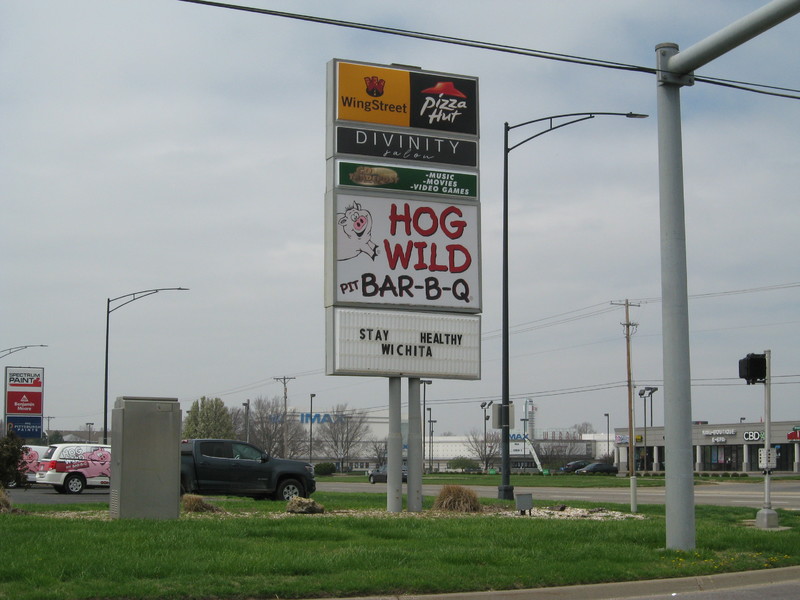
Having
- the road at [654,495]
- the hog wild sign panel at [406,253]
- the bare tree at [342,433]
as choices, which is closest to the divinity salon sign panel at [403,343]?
the hog wild sign panel at [406,253]

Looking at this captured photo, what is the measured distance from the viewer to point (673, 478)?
12.4 meters

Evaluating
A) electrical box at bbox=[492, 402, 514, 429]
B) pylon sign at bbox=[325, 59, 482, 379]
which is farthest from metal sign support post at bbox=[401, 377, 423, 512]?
electrical box at bbox=[492, 402, 514, 429]

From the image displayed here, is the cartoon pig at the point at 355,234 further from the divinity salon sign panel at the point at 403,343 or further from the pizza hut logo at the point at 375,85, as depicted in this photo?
the pizza hut logo at the point at 375,85

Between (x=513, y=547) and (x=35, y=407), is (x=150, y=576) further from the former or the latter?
(x=35, y=407)

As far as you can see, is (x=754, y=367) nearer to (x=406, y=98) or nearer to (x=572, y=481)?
(x=406, y=98)

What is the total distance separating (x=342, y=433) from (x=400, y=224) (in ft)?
361

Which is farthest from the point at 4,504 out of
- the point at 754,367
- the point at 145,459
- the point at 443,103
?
the point at 754,367

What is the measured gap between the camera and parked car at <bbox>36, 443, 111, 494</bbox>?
31.4 meters

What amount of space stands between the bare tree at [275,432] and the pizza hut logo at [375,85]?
281 feet

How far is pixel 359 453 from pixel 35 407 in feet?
314

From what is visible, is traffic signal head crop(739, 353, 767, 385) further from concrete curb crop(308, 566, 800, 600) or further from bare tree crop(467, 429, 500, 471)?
bare tree crop(467, 429, 500, 471)

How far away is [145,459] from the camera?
14.9 meters

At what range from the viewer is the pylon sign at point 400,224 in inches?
721

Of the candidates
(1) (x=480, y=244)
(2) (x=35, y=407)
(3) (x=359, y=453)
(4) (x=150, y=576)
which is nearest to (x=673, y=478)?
(4) (x=150, y=576)
